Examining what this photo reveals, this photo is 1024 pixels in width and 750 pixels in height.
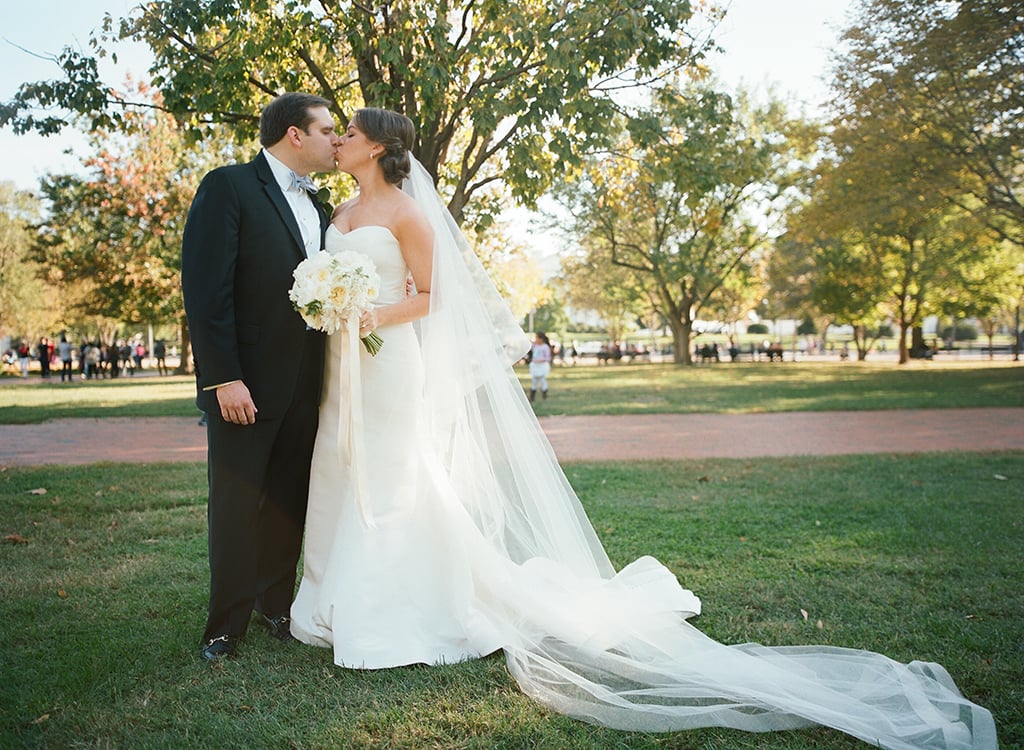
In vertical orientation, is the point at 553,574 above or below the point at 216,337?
below

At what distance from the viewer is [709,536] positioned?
241 inches

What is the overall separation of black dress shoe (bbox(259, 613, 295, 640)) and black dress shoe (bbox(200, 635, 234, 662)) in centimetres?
29

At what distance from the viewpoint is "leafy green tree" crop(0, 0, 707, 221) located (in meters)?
9.54

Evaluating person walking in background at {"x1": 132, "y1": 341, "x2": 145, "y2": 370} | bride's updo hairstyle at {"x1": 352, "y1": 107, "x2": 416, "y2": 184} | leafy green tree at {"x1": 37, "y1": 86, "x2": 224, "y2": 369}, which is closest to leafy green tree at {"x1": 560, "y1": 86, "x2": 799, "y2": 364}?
bride's updo hairstyle at {"x1": 352, "y1": 107, "x2": 416, "y2": 184}

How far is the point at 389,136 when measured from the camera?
13.5ft

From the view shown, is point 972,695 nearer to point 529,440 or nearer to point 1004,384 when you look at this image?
point 529,440

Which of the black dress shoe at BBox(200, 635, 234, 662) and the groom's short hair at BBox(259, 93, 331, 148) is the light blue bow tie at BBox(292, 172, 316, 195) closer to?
the groom's short hair at BBox(259, 93, 331, 148)

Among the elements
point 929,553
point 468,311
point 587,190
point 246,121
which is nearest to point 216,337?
point 468,311

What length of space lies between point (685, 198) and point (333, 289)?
24.0m

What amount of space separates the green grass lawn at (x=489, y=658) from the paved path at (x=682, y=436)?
245cm

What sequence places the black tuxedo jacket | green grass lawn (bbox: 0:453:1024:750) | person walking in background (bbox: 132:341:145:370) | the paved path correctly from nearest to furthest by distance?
green grass lawn (bbox: 0:453:1024:750)
the black tuxedo jacket
the paved path
person walking in background (bbox: 132:341:145:370)

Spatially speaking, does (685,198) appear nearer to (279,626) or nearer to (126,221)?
(126,221)

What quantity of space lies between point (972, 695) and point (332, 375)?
3.14 metres

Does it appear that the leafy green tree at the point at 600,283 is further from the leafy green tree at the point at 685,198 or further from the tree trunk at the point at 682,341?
the tree trunk at the point at 682,341
